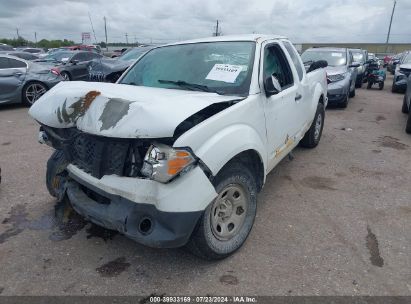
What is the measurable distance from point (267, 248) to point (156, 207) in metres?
1.26

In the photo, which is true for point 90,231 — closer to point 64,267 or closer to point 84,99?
point 64,267

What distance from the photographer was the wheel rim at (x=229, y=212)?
9.13ft

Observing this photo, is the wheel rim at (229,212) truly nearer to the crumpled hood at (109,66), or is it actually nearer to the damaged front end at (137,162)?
the damaged front end at (137,162)

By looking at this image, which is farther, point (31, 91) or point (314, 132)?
point (31, 91)

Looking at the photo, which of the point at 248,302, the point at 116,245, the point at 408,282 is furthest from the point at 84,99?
the point at 408,282

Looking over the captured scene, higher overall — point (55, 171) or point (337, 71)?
point (337, 71)

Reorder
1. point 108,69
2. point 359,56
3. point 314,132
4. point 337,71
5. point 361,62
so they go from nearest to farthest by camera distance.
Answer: point 314,132, point 337,71, point 108,69, point 361,62, point 359,56

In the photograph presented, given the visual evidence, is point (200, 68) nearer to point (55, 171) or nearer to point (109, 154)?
point (109, 154)

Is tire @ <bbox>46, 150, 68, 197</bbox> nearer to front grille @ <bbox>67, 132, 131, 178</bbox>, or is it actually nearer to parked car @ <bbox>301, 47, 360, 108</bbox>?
front grille @ <bbox>67, 132, 131, 178</bbox>

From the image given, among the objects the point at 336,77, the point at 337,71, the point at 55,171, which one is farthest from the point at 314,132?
the point at 337,71

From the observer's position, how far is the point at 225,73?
11.0 ft

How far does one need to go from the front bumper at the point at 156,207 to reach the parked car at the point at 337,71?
7.79m

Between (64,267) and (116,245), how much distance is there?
0.48 meters

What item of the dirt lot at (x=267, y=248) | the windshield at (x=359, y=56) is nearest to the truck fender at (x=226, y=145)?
the dirt lot at (x=267, y=248)
